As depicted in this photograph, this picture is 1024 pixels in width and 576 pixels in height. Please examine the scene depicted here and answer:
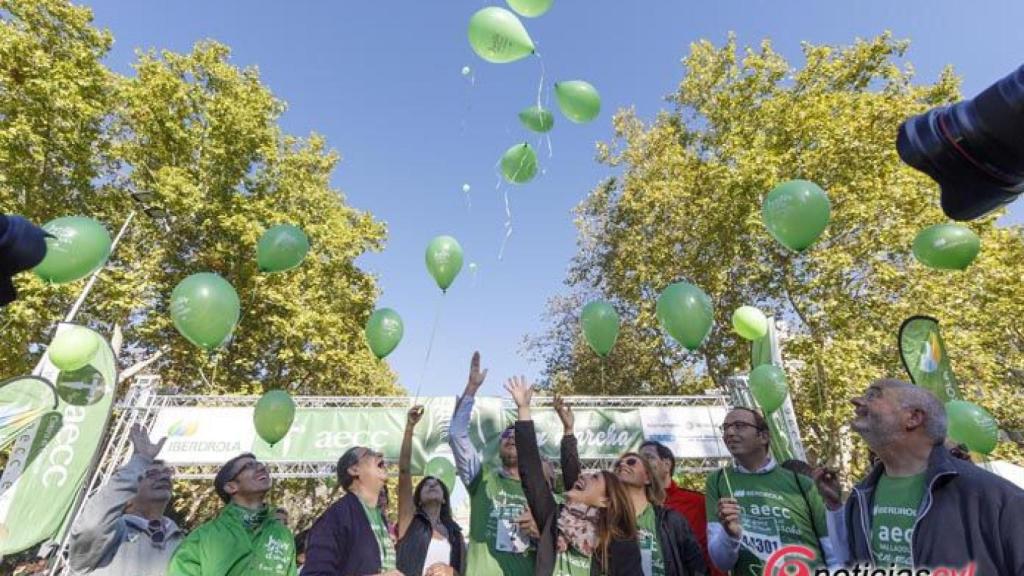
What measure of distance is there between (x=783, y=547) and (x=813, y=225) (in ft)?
8.57

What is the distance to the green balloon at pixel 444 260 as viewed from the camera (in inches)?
197

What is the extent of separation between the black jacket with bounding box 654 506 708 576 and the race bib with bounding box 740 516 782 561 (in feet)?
0.87

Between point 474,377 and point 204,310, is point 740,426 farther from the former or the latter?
point 204,310

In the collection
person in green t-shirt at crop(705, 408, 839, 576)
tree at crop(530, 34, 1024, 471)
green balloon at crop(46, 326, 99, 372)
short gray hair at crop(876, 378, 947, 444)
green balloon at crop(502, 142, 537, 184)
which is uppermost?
tree at crop(530, 34, 1024, 471)

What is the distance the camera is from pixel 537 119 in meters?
4.89

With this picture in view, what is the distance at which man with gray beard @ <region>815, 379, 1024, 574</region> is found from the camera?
1618mm

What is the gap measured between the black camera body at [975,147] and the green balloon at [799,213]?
127 inches

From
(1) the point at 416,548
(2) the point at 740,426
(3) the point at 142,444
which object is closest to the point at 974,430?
(2) the point at 740,426

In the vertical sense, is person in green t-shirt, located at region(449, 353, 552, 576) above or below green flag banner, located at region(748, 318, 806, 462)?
below

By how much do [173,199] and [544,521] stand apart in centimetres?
1340

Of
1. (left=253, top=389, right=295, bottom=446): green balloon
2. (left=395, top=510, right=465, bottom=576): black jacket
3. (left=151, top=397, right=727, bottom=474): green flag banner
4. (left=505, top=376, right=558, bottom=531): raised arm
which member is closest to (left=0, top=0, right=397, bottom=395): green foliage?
(left=151, top=397, right=727, bottom=474): green flag banner

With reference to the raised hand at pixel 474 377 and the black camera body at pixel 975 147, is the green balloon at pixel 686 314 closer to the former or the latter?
the raised hand at pixel 474 377

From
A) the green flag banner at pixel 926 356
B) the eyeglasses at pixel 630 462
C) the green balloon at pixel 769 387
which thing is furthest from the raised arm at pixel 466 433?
the green flag banner at pixel 926 356

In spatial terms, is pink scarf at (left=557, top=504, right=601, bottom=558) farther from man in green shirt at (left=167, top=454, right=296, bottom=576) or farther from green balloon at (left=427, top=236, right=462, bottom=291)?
green balloon at (left=427, top=236, right=462, bottom=291)
